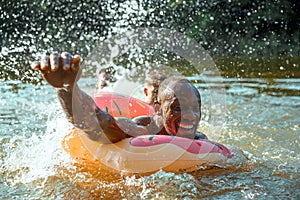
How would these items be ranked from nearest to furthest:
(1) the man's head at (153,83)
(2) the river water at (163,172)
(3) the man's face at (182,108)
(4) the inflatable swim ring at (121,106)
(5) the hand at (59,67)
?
(5) the hand at (59,67) → (2) the river water at (163,172) → (3) the man's face at (182,108) → (1) the man's head at (153,83) → (4) the inflatable swim ring at (121,106)

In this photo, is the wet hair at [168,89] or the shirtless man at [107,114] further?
the wet hair at [168,89]

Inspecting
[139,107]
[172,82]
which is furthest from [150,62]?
[172,82]

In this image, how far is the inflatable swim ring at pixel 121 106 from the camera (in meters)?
3.99

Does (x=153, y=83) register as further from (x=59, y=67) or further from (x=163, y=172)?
(x=59, y=67)

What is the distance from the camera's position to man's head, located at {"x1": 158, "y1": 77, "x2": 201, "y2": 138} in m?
3.26

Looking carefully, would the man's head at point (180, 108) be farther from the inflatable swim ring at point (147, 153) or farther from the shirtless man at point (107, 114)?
the inflatable swim ring at point (147, 153)

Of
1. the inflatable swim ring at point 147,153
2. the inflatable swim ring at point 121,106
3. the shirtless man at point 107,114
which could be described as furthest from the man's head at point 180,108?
the inflatable swim ring at point 121,106

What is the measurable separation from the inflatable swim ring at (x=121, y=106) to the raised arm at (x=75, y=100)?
803 millimetres

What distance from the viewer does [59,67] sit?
225 cm

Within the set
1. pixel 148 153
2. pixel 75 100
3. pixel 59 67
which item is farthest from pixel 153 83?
pixel 59 67

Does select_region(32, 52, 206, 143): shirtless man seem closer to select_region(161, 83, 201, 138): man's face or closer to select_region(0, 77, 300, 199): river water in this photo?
select_region(161, 83, 201, 138): man's face

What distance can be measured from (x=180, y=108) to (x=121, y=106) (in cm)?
94

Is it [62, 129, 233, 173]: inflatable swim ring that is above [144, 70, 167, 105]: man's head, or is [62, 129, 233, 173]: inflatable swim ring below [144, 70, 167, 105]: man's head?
below

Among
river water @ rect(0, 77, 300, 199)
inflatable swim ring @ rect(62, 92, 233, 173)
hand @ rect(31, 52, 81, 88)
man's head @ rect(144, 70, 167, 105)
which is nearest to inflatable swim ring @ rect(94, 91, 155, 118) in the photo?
man's head @ rect(144, 70, 167, 105)
